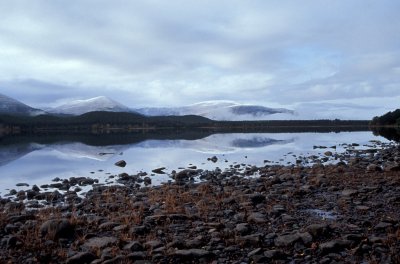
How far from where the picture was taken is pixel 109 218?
43.3 ft

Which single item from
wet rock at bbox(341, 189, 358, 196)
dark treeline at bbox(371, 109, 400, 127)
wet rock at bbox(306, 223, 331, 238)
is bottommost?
wet rock at bbox(306, 223, 331, 238)

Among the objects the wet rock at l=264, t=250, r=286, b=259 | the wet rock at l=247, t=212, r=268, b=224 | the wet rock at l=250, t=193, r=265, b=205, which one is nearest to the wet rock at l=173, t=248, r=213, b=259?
the wet rock at l=264, t=250, r=286, b=259

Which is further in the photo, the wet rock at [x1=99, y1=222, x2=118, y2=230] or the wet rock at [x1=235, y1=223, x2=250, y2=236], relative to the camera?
the wet rock at [x1=99, y1=222, x2=118, y2=230]

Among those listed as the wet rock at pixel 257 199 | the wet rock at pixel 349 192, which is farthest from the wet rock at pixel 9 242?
the wet rock at pixel 349 192

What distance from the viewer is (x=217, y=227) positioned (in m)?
11.5

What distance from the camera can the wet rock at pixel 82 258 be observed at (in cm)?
910

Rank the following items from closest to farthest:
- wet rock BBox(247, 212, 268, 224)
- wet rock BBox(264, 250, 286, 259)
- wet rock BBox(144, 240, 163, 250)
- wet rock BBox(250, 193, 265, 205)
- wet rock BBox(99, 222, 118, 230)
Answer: wet rock BBox(264, 250, 286, 259) → wet rock BBox(144, 240, 163, 250) → wet rock BBox(99, 222, 118, 230) → wet rock BBox(247, 212, 268, 224) → wet rock BBox(250, 193, 265, 205)

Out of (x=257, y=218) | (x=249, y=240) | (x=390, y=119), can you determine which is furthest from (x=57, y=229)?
(x=390, y=119)

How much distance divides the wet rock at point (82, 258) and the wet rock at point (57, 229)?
6.46 feet

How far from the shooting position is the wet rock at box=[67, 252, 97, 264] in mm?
9102

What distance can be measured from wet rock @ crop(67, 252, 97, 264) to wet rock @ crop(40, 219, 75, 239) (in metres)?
1.97

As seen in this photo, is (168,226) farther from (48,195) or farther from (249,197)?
(48,195)

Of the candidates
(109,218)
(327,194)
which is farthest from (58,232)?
(327,194)

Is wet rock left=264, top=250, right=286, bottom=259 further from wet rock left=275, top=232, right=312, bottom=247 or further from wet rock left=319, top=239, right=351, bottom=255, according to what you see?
wet rock left=319, top=239, right=351, bottom=255
